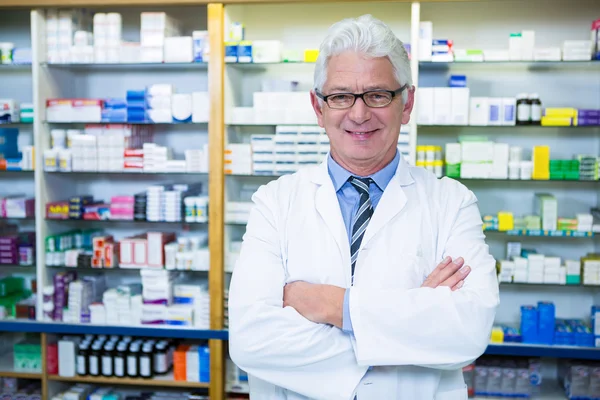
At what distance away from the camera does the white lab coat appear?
1819 mm

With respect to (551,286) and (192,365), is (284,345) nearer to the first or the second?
(192,365)

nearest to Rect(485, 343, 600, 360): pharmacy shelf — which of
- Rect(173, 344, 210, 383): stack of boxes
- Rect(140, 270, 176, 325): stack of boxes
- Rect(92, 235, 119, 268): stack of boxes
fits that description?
Rect(173, 344, 210, 383): stack of boxes

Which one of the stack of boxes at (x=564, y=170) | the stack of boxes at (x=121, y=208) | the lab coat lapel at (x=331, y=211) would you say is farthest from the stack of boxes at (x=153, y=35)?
the stack of boxes at (x=564, y=170)

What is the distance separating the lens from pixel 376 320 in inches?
71.7

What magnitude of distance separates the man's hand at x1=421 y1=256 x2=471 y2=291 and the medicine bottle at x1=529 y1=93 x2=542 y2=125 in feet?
7.97

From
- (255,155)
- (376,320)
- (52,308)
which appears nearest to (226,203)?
(255,155)

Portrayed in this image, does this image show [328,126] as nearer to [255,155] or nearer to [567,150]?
[255,155]

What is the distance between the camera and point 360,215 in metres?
2.09

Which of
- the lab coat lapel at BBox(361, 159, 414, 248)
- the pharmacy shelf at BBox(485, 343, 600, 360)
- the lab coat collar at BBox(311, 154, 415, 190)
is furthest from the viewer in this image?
the pharmacy shelf at BBox(485, 343, 600, 360)

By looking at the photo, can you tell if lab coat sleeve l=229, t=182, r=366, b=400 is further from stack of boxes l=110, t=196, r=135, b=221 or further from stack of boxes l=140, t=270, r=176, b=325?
stack of boxes l=110, t=196, r=135, b=221

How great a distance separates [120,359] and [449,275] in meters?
3.01

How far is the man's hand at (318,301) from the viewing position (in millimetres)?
1877

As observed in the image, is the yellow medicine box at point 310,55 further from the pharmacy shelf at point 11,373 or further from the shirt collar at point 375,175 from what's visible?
the pharmacy shelf at point 11,373

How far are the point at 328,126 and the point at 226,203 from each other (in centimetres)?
237
